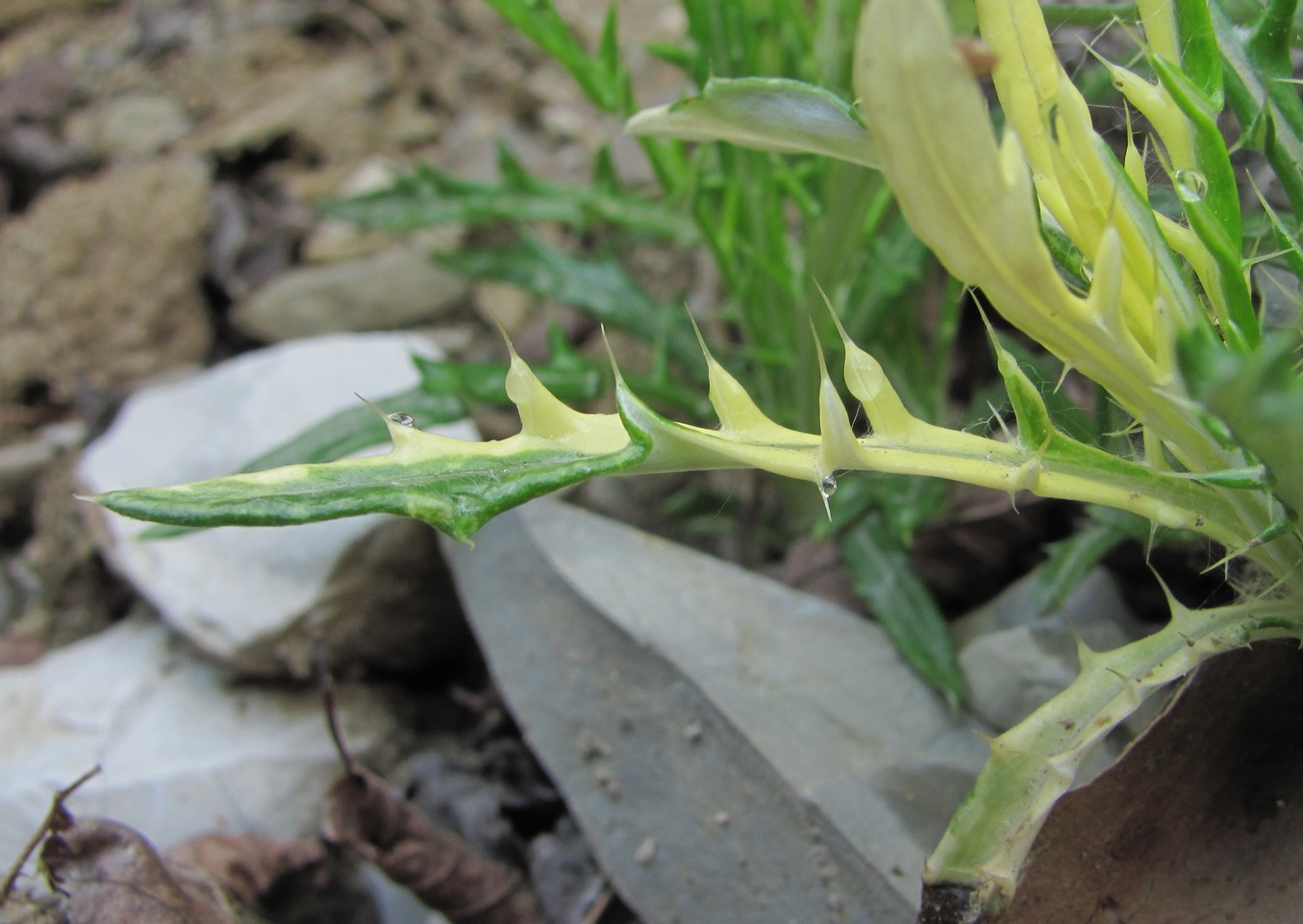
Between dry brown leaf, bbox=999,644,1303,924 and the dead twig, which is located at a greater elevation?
dry brown leaf, bbox=999,644,1303,924

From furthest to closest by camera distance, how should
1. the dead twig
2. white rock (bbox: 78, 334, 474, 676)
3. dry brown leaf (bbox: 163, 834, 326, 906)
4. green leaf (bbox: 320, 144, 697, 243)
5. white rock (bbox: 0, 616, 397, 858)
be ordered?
green leaf (bbox: 320, 144, 697, 243), white rock (bbox: 78, 334, 474, 676), white rock (bbox: 0, 616, 397, 858), dry brown leaf (bbox: 163, 834, 326, 906), the dead twig

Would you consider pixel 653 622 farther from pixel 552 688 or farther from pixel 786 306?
pixel 786 306

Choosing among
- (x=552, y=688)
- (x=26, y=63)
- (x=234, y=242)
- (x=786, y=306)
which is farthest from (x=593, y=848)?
(x=26, y=63)

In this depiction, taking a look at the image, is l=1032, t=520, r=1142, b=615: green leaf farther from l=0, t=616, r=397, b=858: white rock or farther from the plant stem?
l=0, t=616, r=397, b=858: white rock

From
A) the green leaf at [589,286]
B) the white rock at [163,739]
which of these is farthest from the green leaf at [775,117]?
the white rock at [163,739]

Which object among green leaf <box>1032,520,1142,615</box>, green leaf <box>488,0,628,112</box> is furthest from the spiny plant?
green leaf <box>488,0,628,112</box>

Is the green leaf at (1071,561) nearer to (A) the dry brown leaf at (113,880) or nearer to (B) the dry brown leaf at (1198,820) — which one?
(B) the dry brown leaf at (1198,820)
